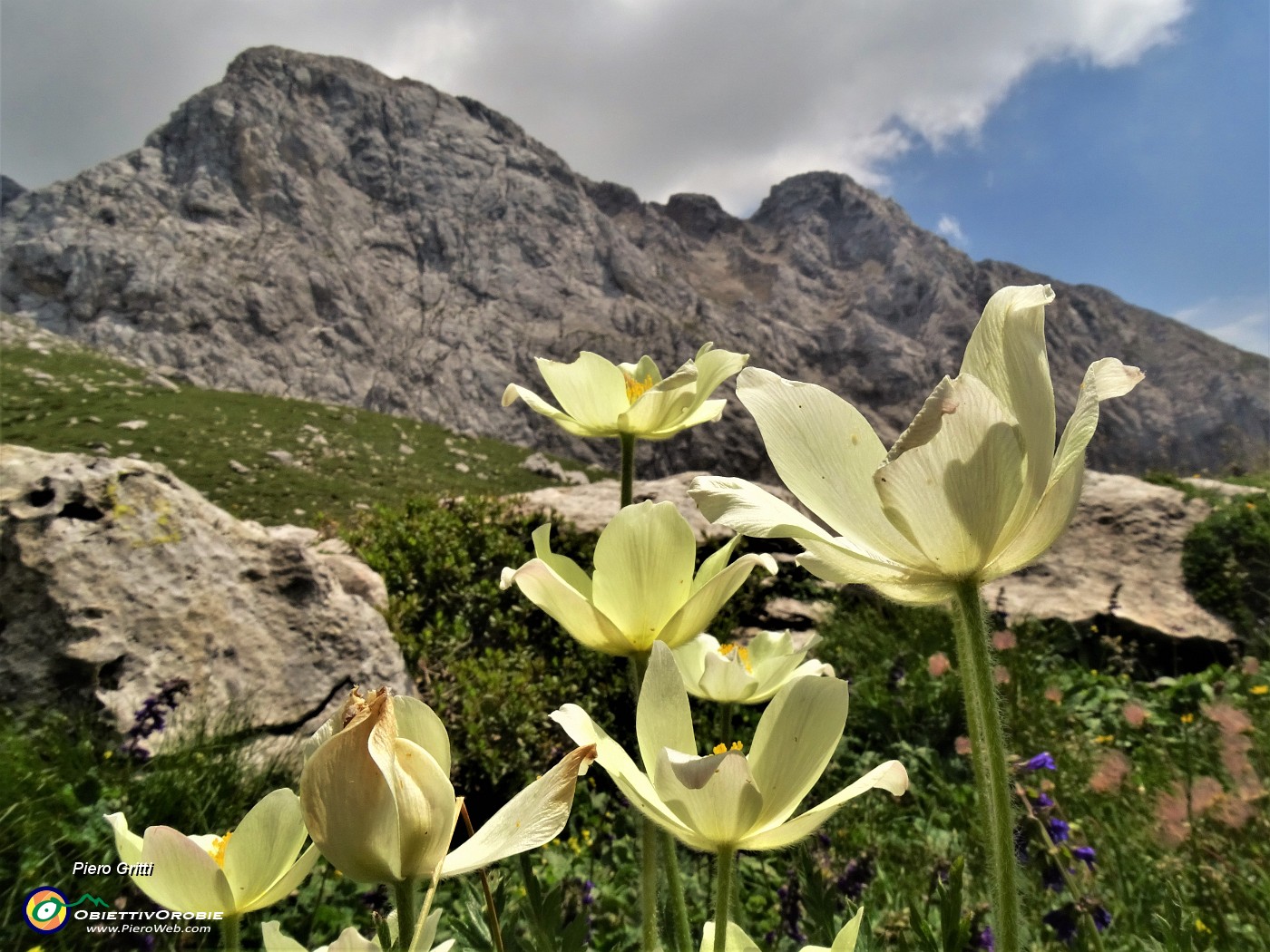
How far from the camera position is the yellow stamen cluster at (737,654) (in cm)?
115

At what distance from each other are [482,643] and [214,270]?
64.1 metres

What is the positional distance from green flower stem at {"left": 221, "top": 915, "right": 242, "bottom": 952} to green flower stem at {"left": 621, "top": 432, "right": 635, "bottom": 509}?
0.69 metres

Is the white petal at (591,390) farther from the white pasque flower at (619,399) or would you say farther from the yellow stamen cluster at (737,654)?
the yellow stamen cluster at (737,654)

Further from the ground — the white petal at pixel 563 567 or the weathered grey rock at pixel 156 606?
the white petal at pixel 563 567

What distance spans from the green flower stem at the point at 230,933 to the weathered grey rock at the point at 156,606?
2.56 meters

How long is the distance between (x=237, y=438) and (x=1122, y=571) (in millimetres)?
36263

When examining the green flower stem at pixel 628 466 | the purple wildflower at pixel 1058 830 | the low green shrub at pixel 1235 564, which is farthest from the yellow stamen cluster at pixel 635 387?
the low green shrub at pixel 1235 564

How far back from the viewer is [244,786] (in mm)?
2553

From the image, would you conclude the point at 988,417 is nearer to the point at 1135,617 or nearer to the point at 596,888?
the point at 596,888

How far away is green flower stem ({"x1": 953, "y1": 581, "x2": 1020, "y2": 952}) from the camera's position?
19.5 inches

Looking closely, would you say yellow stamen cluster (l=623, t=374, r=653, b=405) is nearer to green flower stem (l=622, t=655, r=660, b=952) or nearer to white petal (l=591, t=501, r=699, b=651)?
white petal (l=591, t=501, r=699, b=651)

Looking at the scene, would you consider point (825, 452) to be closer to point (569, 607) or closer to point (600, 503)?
point (569, 607)

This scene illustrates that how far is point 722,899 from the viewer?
23.7 inches

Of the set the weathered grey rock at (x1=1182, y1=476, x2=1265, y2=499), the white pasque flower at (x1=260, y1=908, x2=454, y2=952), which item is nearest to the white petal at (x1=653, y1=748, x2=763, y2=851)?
the white pasque flower at (x1=260, y1=908, x2=454, y2=952)
